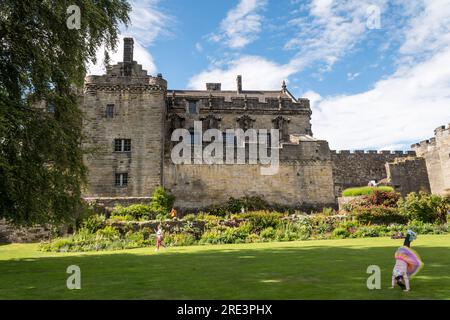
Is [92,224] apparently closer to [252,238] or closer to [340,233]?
[252,238]

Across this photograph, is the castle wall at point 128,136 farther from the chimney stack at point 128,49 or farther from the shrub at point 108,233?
the shrub at point 108,233

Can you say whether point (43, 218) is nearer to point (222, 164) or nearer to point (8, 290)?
point (8, 290)

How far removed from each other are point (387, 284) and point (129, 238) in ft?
52.1

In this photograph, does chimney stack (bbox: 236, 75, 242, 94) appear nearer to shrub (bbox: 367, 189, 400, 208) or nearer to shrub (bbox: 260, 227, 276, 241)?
shrub (bbox: 367, 189, 400, 208)

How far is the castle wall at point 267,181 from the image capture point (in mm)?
32812

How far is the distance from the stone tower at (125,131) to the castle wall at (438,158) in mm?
28947

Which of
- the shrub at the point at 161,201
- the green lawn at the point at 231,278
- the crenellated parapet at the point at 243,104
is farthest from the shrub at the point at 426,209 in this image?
the crenellated parapet at the point at 243,104

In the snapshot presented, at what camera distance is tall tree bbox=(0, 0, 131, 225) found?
12.9 m

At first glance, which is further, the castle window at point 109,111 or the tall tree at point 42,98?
the castle window at point 109,111

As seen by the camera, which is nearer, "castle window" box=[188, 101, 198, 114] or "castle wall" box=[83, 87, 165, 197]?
"castle wall" box=[83, 87, 165, 197]

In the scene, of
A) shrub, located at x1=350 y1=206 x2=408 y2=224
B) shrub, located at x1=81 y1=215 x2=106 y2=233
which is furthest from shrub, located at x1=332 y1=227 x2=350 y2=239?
shrub, located at x1=81 y1=215 x2=106 y2=233

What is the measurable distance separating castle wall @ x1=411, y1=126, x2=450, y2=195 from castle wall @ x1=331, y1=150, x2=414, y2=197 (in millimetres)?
3905

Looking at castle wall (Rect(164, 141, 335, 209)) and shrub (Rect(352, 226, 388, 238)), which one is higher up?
castle wall (Rect(164, 141, 335, 209))
